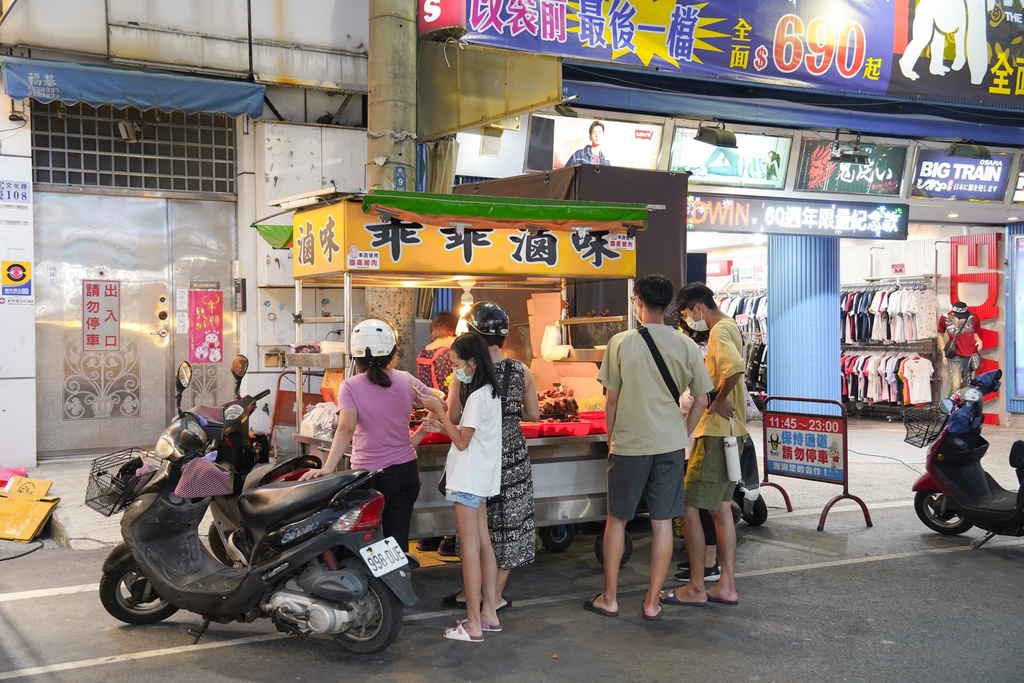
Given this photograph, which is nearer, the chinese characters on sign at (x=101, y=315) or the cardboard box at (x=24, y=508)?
the cardboard box at (x=24, y=508)

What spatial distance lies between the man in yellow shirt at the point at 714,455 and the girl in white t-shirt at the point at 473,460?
1450 millimetres

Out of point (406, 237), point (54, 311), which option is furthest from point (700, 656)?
point (54, 311)

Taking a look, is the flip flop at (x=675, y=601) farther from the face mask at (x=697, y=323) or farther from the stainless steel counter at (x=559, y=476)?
the face mask at (x=697, y=323)

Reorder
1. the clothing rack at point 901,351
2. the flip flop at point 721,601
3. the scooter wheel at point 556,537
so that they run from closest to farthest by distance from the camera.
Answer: the flip flop at point 721,601
the scooter wheel at point 556,537
the clothing rack at point 901,351

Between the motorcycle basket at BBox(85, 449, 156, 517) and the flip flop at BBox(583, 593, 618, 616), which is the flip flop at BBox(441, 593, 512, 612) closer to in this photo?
the flip flop at BBox(583, 593, 618, 616)

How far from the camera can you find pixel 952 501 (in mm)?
7805

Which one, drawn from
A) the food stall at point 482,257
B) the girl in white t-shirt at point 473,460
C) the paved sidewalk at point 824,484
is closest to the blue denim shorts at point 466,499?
the girl in white t-shirt at point 473,460

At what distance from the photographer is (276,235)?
9.92 metres

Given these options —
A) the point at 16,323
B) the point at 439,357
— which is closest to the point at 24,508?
the point at 16,323

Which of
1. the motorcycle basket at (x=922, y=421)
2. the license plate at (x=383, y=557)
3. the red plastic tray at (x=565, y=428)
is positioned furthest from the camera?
the motorcycle basket at (x=922, y=421)

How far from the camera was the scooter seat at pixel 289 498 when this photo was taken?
5070mm

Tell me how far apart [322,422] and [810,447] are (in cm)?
457

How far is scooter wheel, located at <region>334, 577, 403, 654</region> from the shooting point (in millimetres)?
5066

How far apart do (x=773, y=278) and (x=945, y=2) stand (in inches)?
177
